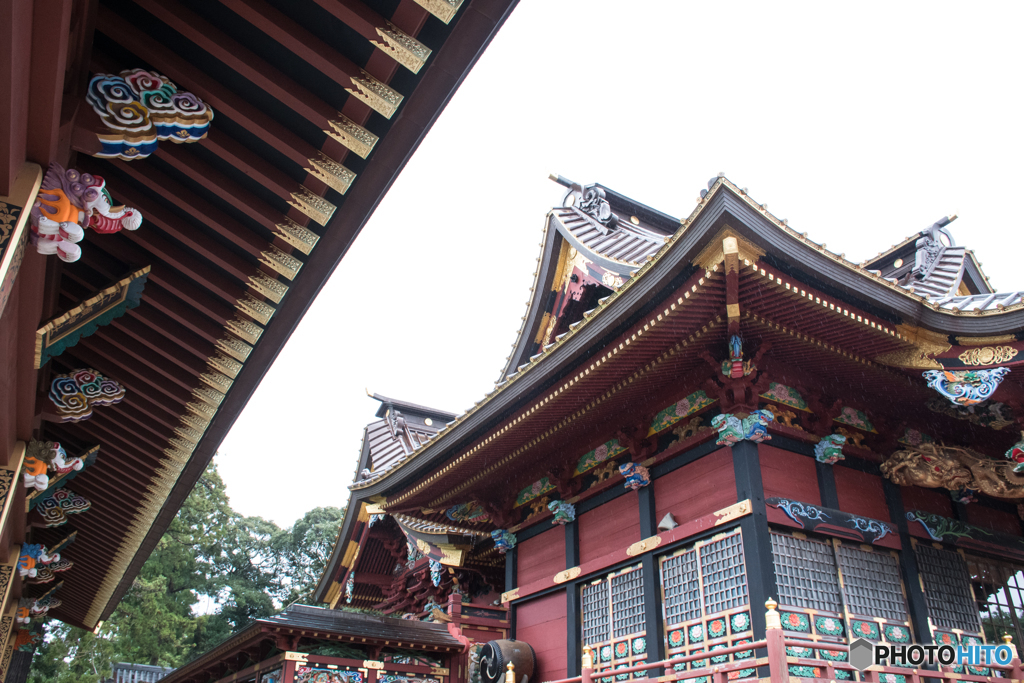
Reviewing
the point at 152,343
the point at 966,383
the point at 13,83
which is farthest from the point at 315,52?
the point at 966,383

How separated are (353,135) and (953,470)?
7.73 m

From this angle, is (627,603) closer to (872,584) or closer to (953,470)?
(872,584)

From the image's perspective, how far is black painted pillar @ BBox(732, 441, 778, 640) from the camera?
22.4 ft

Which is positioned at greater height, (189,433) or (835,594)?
(189,433)

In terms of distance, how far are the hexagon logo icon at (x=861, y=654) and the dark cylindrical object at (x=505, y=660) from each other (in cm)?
471

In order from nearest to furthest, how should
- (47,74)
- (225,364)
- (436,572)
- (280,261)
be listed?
(47,74), (280,261), (225,364), (436,572)

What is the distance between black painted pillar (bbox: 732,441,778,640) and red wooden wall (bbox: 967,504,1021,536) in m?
3.68

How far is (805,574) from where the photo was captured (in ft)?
23.8

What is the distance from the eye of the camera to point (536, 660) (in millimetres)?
10195

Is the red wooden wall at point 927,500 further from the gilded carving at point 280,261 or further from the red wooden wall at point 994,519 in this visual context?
the gilded carving at point 280,261

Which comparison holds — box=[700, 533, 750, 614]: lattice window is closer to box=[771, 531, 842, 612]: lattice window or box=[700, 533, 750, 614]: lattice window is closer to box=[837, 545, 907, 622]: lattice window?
box=[771, 531, 842, 612]: lattice window

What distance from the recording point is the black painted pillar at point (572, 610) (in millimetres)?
9312

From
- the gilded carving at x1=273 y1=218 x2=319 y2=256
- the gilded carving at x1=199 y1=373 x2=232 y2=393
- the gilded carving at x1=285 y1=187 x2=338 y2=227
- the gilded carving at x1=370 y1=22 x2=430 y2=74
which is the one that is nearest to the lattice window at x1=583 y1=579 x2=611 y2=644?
the gilded carving at x1=199 y1=373 x2=232 y2=393

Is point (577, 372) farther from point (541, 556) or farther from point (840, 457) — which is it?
point (541, 556)
